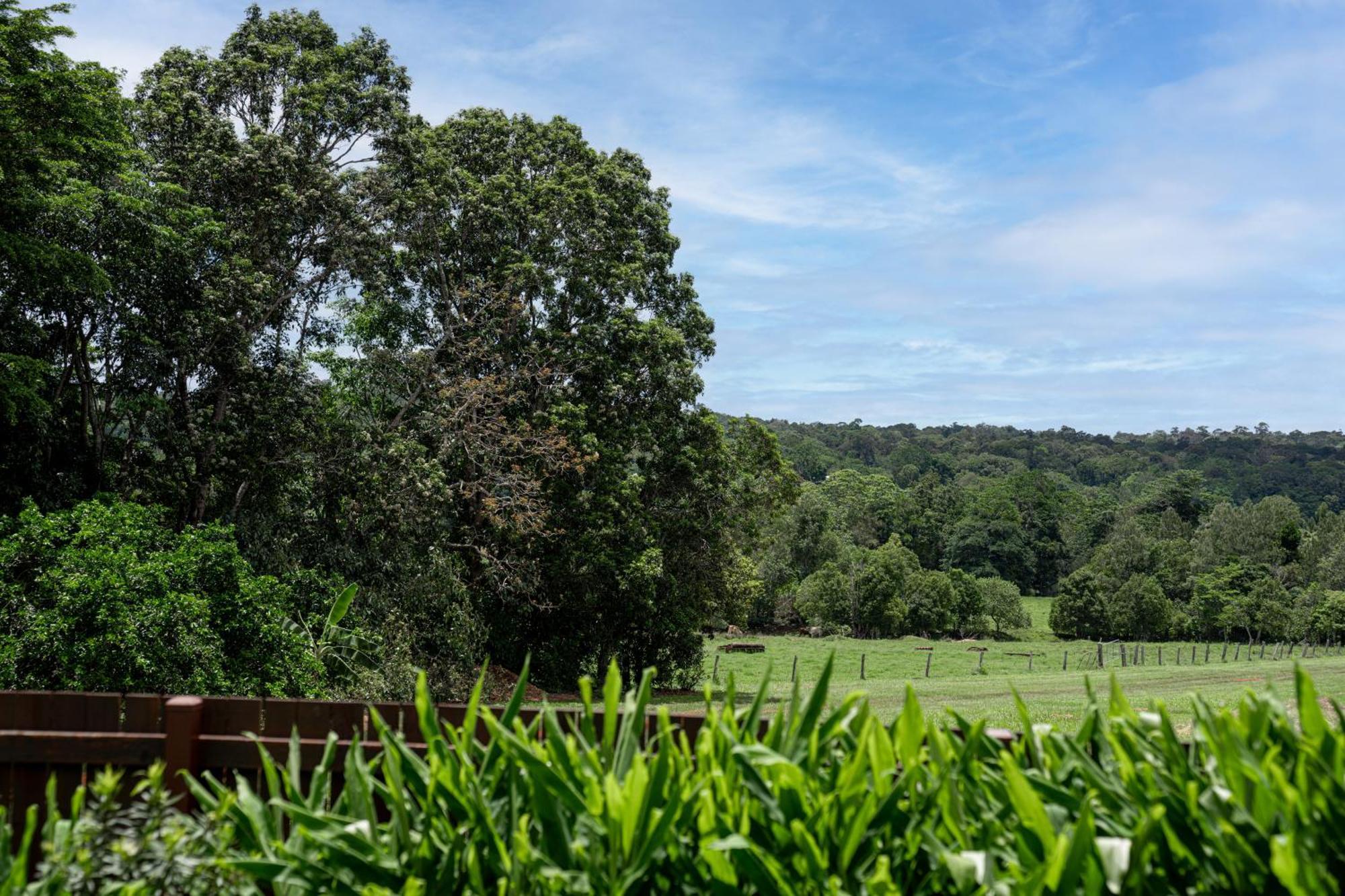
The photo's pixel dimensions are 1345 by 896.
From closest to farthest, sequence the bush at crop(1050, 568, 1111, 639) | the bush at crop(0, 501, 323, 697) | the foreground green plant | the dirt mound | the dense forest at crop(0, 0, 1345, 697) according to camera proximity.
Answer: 1. the foreground green plant
2. the bush at crop(0, 501, 323, 697)
3. the dense forest at crop(0, 0, 1345, 697)
4. the dirt mound
5. the bush at crop(1050, 568, 1111, 639)

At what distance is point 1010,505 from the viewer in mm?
86062

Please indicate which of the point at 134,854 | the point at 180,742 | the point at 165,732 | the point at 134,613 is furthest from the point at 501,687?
the point at 134,854

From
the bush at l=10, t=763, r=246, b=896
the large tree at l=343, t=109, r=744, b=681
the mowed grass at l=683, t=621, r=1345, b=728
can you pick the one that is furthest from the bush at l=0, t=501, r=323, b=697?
the bush at l=10, t=763, r=246, b=896

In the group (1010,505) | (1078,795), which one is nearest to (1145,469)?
(1010,505)

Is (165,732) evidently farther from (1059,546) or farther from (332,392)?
(1059,546)

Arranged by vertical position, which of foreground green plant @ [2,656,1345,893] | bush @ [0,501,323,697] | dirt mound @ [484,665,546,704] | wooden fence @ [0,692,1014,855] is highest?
foreground green plant @ [2,656,1345,893]

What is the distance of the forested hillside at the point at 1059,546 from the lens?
59562 mm

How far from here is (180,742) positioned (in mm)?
3398

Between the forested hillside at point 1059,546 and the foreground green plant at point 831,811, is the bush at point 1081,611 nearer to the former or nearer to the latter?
the forested hillside at point 1059,546

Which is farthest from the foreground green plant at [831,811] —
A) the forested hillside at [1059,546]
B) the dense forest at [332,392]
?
the forested hillside at [1059,546]

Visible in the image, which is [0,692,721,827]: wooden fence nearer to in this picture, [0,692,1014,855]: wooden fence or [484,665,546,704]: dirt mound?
[0,692,1014,855]: wooden fence

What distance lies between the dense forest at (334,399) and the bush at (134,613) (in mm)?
44

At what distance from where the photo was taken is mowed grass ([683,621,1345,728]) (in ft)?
55.4

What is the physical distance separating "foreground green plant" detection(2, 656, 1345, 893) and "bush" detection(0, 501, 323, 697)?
35.7 feet
